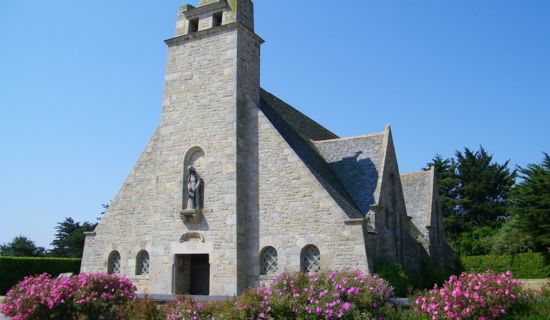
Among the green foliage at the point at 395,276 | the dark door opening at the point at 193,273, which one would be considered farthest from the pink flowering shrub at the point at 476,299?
the dark door opening at the point at 193,273

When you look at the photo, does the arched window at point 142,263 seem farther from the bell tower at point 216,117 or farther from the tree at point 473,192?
the tree at point 473,192

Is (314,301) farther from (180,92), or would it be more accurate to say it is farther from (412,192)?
(412,192)

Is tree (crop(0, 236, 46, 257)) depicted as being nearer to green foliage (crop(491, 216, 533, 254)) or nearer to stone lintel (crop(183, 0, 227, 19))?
stone lintel (crop(183, 0, 227, 19))

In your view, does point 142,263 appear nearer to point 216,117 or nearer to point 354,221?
point 216,117

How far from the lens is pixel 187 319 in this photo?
966 centimetres

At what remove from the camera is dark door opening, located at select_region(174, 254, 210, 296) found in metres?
18.3

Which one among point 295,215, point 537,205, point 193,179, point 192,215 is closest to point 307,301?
point 295,215

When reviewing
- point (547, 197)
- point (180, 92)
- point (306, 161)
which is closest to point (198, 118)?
point (180, 92)

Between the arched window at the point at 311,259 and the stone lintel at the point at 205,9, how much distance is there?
10.1m

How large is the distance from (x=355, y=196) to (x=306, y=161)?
2.67m

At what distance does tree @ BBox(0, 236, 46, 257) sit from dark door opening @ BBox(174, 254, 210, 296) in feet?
93.5

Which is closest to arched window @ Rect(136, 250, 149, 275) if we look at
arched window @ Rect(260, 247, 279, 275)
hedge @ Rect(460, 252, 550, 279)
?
arched window @ Rect(260, 247, 279, 275)

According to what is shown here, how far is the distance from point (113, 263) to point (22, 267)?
739cm

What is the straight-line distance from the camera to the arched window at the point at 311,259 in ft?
53.9
